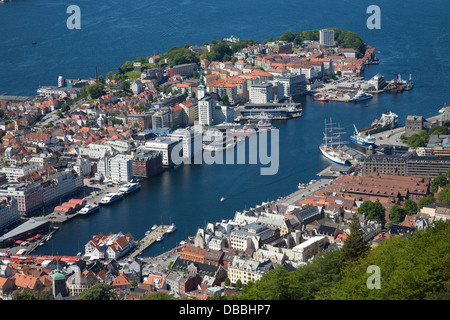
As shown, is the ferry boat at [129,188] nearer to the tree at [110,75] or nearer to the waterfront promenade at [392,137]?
the waterfront promenade at [392,137]

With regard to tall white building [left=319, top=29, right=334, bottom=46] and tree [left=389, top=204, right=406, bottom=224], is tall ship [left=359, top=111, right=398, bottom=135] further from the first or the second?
tall white building [left=319, top=29, right=334, bottom=46]

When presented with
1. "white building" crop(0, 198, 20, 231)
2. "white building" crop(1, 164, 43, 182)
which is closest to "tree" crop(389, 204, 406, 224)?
"white building" crop(0, 198, 20, 231)

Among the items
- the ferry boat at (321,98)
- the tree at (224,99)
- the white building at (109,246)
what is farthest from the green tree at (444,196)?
the tree at (224,99)

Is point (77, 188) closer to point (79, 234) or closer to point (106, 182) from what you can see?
point (106, 182)

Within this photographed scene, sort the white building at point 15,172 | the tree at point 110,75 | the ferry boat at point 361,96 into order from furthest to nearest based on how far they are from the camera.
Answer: the tree at point 110,75 → the ferry boat at point 361,96 → the white building at point 15,172

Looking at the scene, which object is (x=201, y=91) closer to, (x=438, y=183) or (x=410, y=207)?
(x=438, y=183)

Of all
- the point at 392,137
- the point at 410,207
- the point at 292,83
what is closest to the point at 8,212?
the point at 410,207
